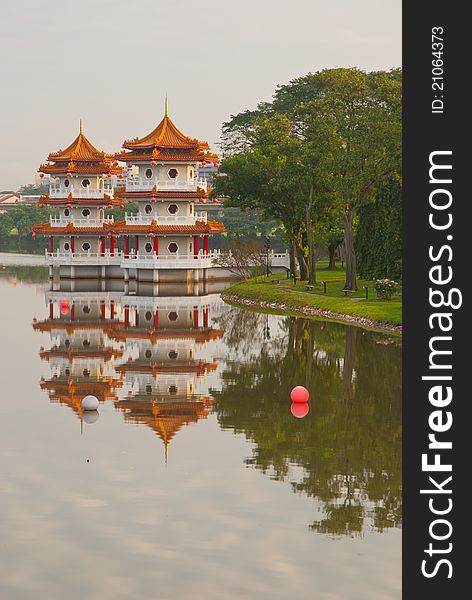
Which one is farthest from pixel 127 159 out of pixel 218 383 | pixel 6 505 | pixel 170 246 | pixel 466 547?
pixel 466 547

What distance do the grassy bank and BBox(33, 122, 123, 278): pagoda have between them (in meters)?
20.4

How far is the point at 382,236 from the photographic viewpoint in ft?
221

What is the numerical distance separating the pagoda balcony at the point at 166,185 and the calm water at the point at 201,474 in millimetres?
45227

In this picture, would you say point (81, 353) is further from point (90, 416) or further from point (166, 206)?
point (166, 206)

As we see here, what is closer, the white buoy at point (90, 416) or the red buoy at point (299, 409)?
the white buoy at point (90, 416)

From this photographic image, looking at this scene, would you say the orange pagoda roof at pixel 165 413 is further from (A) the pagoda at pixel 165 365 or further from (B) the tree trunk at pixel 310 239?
(B) the tree trunk at pixel 310 239

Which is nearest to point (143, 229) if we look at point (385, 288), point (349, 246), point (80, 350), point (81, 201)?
point (81, 201)

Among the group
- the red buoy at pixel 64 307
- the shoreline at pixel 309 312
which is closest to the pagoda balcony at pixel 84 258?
the shoreline at pixel 309 312

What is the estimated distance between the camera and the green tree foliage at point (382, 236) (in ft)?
207

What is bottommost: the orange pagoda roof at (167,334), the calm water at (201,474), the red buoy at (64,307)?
the calm water at (201,474)

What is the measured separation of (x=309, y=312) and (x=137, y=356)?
18726 millimetres

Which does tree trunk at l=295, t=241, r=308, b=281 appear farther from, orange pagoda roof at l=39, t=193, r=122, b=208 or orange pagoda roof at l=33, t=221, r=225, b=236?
orange pagoda roof at l=39, t=193, r=122, b=208

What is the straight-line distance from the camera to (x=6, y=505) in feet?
64.8

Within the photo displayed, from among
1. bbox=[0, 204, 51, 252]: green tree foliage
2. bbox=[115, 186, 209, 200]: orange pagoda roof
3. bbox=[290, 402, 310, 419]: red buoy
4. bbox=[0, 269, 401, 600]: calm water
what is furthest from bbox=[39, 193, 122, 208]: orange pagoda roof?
bbox=[0, 204, 51, 252]: green tree foliage
